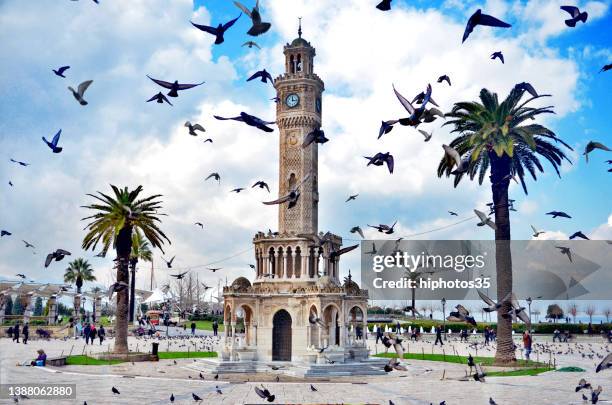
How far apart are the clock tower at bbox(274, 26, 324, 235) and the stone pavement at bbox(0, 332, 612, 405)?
12073 mm

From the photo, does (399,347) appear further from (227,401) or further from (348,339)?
(348,339)

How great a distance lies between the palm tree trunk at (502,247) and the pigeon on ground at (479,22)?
24.4 meters

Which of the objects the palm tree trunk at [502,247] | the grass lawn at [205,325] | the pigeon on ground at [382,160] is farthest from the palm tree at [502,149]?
the grass lawn at [205,325]

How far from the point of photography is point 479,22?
1134 cm

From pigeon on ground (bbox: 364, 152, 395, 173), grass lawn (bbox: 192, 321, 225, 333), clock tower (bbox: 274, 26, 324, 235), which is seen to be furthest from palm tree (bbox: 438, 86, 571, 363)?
grass lawn (bbox: 192, 321, 225, 333)

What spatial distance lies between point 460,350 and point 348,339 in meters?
11.8

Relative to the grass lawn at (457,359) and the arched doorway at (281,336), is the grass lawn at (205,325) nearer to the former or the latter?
the arched doorway at (281,336)

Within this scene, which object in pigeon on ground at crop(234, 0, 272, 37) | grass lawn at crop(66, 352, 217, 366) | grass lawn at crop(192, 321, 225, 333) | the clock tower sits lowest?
grass lawn at crop(192, 321, 225, 333)

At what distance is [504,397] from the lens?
22656mm

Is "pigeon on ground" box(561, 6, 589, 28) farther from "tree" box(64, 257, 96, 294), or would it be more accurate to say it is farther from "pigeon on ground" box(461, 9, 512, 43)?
"tree" box(64, 257, 96, 294)

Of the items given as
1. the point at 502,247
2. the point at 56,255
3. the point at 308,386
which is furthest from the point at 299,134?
the point at 56,255

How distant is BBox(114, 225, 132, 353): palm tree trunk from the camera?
39.2 metres

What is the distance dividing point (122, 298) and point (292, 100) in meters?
18.1

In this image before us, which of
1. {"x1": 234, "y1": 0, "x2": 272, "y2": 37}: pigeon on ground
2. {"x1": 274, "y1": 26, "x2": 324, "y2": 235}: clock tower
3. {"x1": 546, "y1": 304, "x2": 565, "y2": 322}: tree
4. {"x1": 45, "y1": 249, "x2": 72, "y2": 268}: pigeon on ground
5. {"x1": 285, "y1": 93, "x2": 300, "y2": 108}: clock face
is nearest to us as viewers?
{"x1": 234, "y1": 0, "x2": 272, "y2": 37}: pigeon on ground
